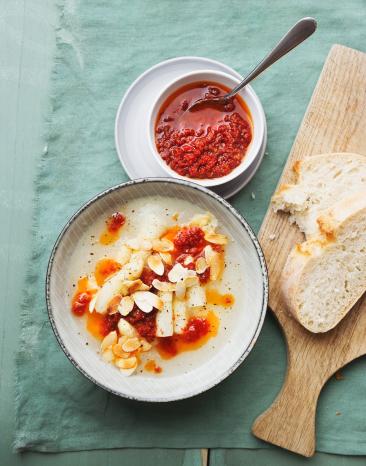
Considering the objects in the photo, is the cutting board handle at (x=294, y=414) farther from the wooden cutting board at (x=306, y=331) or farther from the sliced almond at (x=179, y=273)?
the sliced almond at (x=179, y=273)

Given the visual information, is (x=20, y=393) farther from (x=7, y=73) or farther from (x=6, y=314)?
(x=7, y=73)

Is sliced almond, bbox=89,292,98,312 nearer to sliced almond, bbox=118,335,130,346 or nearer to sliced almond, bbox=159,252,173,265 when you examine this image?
sliced almond, bbox=118,335,130,346

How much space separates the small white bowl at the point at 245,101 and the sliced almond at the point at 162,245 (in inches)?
11.5

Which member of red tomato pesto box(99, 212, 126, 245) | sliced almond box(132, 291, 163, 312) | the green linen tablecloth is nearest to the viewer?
sliced almond box(132, 291, 163, 312)

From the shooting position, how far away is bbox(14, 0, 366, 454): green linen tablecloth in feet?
9.29

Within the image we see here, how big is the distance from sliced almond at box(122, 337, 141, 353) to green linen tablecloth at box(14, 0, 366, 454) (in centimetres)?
39

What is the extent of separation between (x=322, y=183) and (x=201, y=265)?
Result: 0.68 m

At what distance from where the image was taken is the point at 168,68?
9.50ft

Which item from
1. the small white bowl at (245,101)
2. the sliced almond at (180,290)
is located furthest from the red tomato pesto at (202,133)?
the sliced almond at (180,290)

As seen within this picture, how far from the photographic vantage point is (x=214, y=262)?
2.61m

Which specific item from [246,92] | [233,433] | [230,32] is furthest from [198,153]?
[233,433]

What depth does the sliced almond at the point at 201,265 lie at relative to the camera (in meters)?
2.60

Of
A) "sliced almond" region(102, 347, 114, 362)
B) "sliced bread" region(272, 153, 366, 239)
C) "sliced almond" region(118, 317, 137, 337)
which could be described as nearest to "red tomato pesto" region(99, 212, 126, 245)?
"sliced almond" region(118, 317, 137, 337)

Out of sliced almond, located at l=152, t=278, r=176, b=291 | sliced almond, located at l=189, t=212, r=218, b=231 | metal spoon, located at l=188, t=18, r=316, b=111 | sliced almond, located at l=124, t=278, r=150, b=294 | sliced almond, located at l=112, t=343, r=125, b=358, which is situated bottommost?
sliced almond, located at l=112, t=343, r=125, b=358
